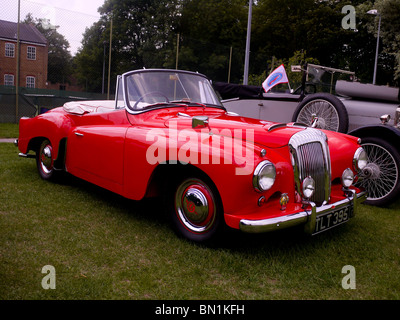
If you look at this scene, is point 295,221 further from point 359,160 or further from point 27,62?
point 27,62

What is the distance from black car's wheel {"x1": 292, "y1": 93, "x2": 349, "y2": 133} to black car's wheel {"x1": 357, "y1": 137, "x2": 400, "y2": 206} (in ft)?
1.34

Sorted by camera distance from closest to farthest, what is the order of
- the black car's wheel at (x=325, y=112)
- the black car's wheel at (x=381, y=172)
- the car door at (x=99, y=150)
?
the car door at (x=99, y=150)
the black car's wheel at (x=381, y=172)
the black car's wheel at (x=325, y=112)

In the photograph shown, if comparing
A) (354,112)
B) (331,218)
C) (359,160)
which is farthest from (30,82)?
(331,218)

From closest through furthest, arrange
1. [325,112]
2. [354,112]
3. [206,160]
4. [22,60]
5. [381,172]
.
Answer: [206,160] → [381,172] → [325,112] → [354,112] → [22,60]

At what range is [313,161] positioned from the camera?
10.6ft

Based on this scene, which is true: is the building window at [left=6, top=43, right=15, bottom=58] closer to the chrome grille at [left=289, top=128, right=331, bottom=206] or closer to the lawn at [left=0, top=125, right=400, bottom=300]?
the lawn at [left=0, top=125, right=400, bottom=300]

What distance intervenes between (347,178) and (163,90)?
2.16 meters

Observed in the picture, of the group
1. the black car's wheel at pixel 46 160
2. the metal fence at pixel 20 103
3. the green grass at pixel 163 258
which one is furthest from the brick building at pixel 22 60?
the green grass at pixel 163 258

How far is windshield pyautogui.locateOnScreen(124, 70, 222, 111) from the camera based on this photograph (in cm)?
405

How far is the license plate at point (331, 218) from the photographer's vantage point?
3.04 meters

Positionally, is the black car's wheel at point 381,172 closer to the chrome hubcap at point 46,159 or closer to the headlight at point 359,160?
the headlight at point 359,160

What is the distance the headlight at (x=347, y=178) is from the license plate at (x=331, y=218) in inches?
11.6

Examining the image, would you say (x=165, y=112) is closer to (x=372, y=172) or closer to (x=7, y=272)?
(x=7, y=272)
